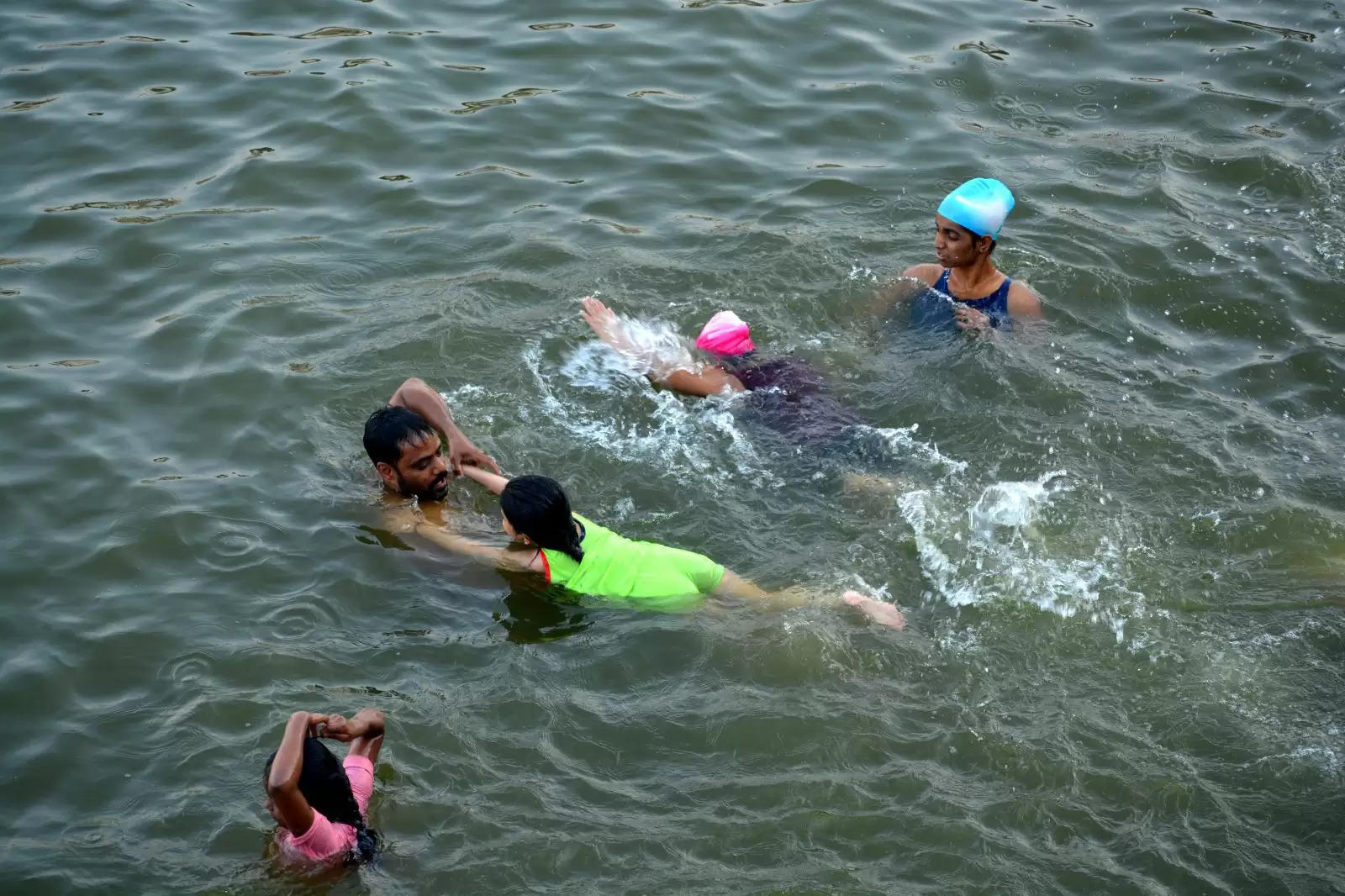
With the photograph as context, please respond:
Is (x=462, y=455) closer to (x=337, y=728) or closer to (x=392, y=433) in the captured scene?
(x=392, y=433)

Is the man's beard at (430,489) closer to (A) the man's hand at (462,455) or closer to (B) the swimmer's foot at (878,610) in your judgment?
(A) the man's hand at (462,455)

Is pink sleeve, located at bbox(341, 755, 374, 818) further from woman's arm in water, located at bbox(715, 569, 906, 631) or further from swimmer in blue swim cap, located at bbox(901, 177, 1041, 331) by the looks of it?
swimmer in blue swim cap, located at bbox(901, 177, 1041, 331)

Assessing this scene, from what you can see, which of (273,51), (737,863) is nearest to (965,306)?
(737,863)

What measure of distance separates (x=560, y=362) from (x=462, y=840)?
3467 mm

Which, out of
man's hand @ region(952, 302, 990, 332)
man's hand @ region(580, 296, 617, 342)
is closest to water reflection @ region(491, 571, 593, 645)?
man's hand @ region(580, 296, 617, 342)

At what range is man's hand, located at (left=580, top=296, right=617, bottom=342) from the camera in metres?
7.70

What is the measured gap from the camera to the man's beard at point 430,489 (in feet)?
21.3

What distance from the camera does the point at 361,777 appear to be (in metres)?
4.96

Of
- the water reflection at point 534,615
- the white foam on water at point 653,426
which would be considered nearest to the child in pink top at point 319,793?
the water reflection at point 534,615

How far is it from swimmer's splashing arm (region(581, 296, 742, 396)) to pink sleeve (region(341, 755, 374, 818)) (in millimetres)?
3104

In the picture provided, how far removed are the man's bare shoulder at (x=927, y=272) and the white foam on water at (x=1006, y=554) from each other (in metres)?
1.84

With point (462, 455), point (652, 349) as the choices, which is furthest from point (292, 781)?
point (652, 349)

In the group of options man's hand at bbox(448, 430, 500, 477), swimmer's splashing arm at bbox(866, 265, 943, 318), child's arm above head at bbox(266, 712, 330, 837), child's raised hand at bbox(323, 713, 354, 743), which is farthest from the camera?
swimmer's splashing arm at bbox(866, 265, 943, 318)

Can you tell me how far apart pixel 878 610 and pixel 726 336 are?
2.22 m
